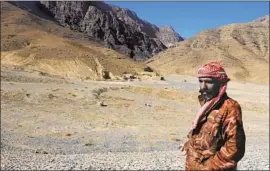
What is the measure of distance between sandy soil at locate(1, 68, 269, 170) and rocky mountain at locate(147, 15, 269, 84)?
72.4m

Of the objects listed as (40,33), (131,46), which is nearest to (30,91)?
(40,33)

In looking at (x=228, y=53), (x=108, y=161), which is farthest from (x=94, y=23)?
(x=108, y=161)

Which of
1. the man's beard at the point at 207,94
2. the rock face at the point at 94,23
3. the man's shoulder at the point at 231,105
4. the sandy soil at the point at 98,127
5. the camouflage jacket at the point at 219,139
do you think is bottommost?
the sandy soil at the point at 98,127

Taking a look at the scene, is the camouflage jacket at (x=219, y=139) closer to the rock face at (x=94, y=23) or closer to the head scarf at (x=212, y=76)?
the head scarf at (x=212, y=76)

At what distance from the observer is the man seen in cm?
307

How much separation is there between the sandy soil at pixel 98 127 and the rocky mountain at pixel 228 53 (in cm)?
7241

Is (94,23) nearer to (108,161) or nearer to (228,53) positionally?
(228,53)

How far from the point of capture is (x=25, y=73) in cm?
4678

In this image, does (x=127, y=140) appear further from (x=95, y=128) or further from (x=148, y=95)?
(x=148, y=95)

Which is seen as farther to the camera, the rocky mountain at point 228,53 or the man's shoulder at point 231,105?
the rocky mountain at point 228,53

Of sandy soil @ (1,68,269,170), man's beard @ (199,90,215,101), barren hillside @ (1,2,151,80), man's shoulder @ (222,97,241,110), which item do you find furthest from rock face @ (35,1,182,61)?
man's shoulder @ (222,97,241,110)

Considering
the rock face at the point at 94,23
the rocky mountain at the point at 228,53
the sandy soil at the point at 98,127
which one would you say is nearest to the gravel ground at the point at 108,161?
the sandy soil at the point at 98,127

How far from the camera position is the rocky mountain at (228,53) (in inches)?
4495

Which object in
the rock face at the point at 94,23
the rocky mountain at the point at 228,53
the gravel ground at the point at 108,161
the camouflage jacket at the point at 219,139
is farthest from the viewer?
the rock face at the point at 94,23
